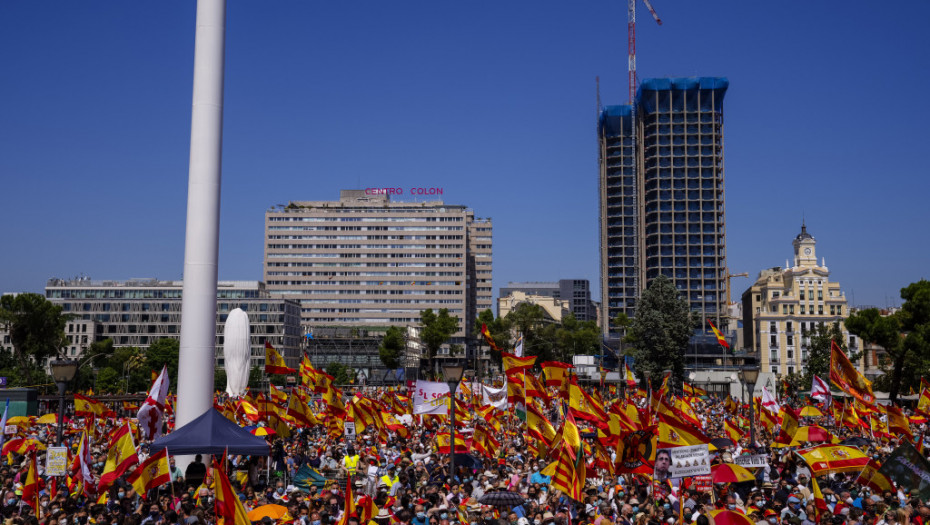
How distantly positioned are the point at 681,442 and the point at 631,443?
3.80ft

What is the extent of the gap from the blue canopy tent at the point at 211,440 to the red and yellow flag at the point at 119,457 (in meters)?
0.88

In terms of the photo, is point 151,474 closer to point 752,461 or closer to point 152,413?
point 152,413

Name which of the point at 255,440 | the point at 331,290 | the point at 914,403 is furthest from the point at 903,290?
the point at 331,290

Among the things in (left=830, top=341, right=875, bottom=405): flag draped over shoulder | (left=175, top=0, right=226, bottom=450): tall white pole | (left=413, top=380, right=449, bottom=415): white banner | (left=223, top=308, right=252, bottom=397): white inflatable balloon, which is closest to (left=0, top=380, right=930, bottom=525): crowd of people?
(left=413, top=380, right=449, bottom=415): white banner

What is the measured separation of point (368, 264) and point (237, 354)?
107 meters

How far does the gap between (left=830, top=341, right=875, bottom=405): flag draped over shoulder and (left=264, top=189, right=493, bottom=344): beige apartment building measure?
127 meters

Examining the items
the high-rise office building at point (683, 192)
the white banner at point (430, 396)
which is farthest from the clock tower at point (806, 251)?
the white banner at point (430, 396)

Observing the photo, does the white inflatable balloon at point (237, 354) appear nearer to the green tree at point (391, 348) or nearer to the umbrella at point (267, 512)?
the umbrella at point (267, 512)

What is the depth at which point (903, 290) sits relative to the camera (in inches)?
2415

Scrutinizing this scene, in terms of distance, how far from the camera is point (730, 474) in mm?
18016

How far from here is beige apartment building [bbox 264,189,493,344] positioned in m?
155

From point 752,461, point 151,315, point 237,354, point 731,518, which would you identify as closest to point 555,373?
point 752,461

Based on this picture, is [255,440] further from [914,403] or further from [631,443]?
[914,403]

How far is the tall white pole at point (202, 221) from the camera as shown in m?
25.7
